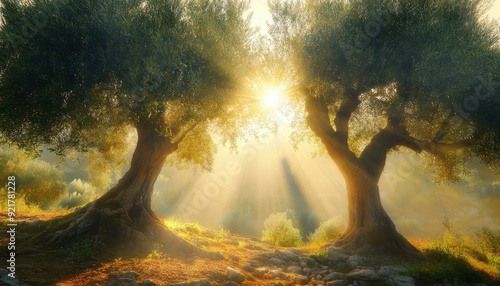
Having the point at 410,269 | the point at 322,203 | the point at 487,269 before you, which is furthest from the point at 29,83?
the point at 322,203

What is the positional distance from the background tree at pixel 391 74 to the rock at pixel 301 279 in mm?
5668

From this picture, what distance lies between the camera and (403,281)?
399 inches

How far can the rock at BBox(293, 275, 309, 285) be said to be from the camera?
10.5 meters

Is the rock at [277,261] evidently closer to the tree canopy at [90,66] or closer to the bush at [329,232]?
the tree canopy at [90,66]

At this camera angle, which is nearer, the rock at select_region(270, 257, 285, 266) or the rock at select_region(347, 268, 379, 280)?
the rock at select_region(347, 268, 379, 280)

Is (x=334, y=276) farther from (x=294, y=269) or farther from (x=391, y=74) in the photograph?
(x=391, y=74)

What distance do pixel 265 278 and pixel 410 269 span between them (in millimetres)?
5968

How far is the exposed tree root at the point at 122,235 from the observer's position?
1152 cm

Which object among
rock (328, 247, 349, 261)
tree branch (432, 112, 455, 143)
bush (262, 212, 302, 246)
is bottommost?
rock (328, 247, 349, 261)

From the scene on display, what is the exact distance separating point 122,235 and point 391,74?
46.8 ft

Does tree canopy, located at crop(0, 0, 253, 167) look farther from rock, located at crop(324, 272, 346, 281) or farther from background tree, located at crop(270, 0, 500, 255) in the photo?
rock, located at crop(324, 272, 346, 281)

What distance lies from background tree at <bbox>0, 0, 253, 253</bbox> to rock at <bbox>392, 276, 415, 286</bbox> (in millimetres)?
8180

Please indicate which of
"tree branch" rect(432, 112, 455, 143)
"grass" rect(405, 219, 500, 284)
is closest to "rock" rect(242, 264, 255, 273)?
"grass" rect(405, 219, 500, 284)

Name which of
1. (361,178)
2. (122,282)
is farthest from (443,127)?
(122,282)
